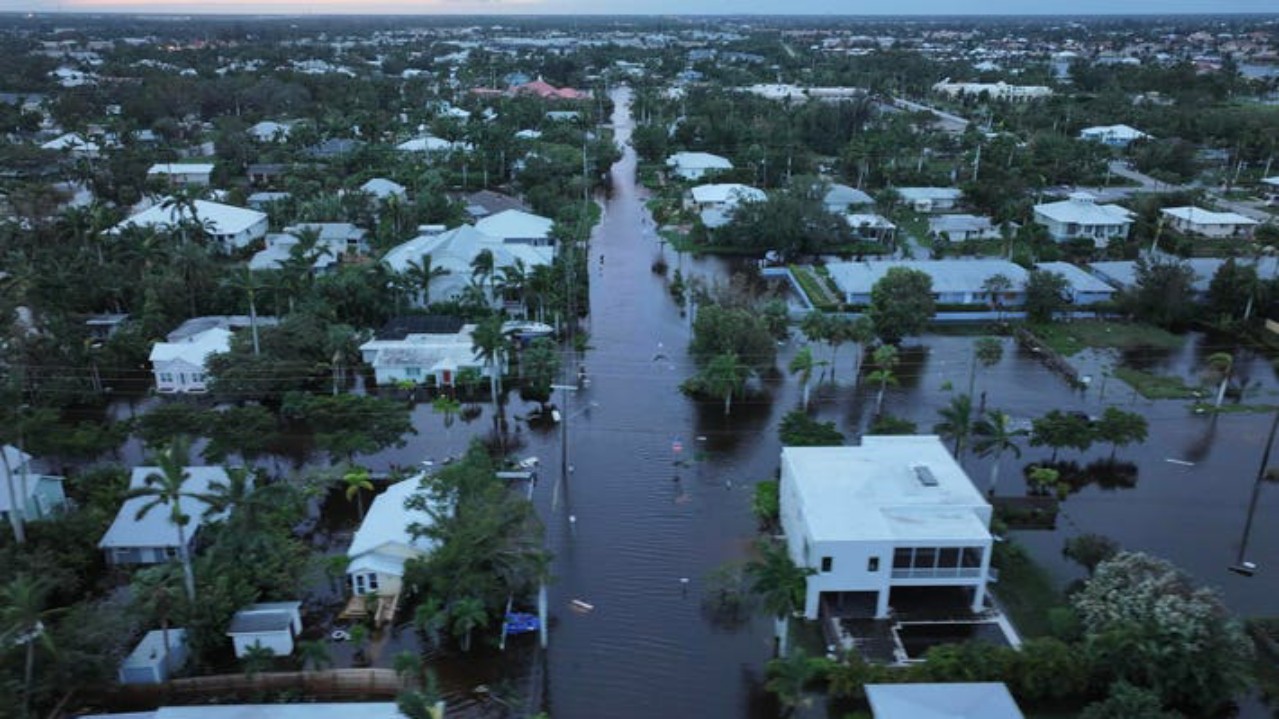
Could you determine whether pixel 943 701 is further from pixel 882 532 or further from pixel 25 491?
pixel 25 491

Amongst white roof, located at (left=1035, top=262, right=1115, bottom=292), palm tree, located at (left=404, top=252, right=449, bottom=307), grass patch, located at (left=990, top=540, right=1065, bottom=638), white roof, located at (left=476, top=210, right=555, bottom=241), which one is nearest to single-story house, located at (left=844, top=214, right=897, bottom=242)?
white roof, located at (left=1035, top=262, right=1115, bottom=292)

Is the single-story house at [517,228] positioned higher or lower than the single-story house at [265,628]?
higher

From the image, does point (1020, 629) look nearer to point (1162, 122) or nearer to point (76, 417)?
point (76, 417)

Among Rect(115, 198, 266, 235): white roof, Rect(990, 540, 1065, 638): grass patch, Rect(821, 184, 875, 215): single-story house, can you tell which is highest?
Rect(821, 184, 875, 215): single-story house

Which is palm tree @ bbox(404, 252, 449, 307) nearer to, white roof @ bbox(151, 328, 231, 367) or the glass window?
white roof @ bbox(151, 328, 231, 367)

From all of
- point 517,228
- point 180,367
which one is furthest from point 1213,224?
point 180,367

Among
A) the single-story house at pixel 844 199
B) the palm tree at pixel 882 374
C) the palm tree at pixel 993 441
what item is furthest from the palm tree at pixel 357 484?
the single-story house at pixel 844 199

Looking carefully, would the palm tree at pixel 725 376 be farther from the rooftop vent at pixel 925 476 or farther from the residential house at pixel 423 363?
the rooftop vent at pixel 925 476
